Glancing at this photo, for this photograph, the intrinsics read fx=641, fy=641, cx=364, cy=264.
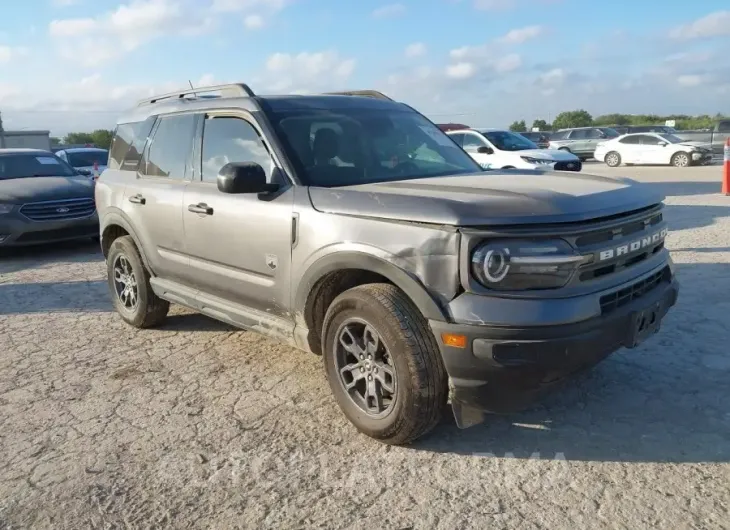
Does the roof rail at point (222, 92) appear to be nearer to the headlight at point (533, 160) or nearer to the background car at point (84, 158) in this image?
the background car at point (84, 158)

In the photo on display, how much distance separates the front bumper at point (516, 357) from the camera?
2.85 m

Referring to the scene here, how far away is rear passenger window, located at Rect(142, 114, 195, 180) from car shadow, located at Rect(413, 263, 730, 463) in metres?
2.75

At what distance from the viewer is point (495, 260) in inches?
114

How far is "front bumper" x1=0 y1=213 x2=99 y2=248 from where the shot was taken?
905 cm

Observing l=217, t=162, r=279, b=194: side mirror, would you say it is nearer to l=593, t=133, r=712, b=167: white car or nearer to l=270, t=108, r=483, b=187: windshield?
l=270, t=108, r=483, b=187: windshield

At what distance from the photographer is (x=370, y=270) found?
3.28m

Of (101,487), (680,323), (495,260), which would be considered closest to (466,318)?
(495,260)

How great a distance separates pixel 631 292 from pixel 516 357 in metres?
0.84

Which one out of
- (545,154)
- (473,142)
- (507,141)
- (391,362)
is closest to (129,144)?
(391,362)

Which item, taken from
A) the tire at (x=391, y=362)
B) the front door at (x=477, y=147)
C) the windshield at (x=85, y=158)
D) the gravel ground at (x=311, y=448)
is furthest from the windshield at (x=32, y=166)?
the front door at (x=477, y=147)

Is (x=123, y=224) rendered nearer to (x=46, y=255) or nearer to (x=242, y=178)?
(x=242, y=178)

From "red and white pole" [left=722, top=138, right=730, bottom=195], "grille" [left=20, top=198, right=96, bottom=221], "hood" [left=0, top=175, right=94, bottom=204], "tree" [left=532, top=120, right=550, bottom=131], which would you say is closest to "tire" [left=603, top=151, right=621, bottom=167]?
"red and white pole" [left=722, top=138, right=730, bottom=195]

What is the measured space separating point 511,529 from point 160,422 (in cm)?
A: 214

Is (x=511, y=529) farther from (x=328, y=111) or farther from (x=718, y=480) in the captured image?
(x=328, y=111)
